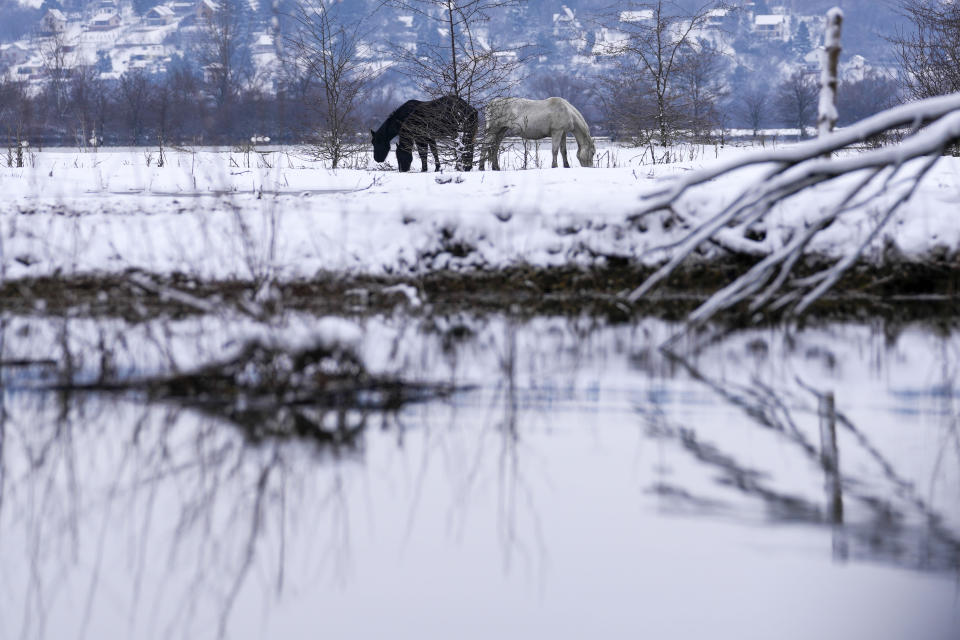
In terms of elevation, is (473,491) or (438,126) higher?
(438,126)

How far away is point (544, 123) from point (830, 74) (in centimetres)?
893

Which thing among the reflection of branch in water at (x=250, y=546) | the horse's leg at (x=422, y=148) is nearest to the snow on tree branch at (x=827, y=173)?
the reflection of branch in water at (x=250, y=546)

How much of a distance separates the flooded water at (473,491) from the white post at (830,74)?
14.0ft

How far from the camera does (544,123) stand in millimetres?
19797

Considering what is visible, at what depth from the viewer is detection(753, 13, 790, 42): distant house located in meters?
187

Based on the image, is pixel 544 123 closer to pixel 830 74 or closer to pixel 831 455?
pixel 830 74

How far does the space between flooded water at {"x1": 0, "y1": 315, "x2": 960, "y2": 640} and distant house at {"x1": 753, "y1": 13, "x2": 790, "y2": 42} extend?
19006 centimetres

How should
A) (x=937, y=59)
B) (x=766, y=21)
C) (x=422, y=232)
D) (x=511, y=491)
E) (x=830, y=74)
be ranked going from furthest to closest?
(x=766, y=21)
(x=937, y=59)
(x=830, y=74)
(x=422, y=232)
(x=511, y=491)

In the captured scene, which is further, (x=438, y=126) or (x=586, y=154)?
(x=586, y=154)

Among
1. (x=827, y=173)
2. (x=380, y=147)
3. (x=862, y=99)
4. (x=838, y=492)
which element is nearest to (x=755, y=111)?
(x=862, y=99)

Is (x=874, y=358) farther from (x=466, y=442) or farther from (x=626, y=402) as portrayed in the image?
(x=466, y=442)

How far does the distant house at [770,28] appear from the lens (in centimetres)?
18738

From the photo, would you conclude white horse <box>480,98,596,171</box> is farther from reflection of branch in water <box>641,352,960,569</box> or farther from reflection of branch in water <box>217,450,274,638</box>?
reflection of branch in water <box>217,450,274,638</box>

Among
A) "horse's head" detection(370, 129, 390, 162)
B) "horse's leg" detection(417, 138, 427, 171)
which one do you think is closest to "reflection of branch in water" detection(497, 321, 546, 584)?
"horse's leg" detection(417, 138, 427, 171)
